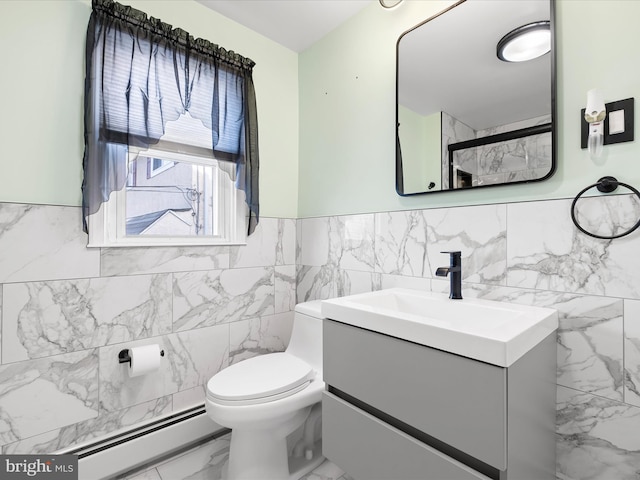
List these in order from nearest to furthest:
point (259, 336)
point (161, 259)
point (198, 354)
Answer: point (161, 259), point (198, 354), point (259, 336)

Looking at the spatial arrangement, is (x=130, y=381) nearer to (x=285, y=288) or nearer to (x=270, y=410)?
(x=270, y=410)

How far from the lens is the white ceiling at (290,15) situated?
1.76m

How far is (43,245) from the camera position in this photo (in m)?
1.34

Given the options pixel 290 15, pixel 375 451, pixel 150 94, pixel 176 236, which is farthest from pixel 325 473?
pixel 290 15

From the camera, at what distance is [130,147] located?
1546mm

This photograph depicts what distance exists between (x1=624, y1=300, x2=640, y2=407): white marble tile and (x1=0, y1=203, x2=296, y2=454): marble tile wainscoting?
1.68 m

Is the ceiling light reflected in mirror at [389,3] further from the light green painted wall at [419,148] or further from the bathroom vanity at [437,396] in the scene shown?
the bathroom vanity at [437,396]

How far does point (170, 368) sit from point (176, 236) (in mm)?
694

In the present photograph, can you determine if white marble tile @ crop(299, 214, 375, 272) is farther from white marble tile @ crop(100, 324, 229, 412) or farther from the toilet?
white marble tile @ crop(100, 324, 229, 412)

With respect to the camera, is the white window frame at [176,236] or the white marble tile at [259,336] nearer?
the white window frame at [176,236]

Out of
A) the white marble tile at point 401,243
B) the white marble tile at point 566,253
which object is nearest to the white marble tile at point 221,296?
the white marble tile at point 401,243

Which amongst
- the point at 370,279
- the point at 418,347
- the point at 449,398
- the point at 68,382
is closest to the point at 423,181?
the point at 370,279

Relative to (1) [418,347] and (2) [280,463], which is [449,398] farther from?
(2) [280,463]

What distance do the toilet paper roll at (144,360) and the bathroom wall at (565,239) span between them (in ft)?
3.50
